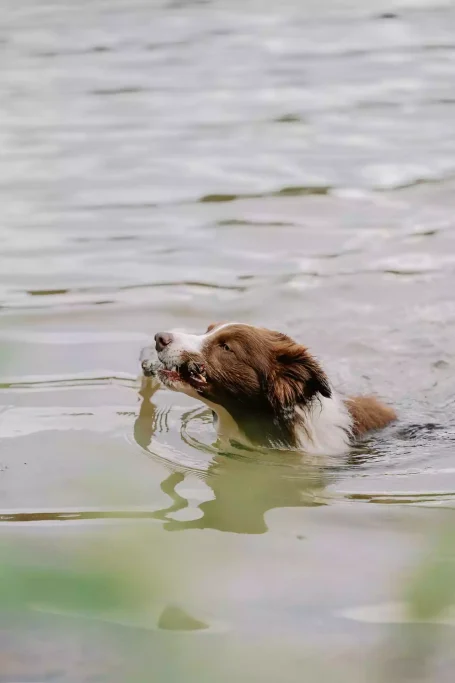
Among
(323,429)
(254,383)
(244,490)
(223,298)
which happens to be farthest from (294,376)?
(223,298)

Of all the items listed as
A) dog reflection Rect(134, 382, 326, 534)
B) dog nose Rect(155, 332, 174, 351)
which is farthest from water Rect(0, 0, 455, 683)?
dog nose Rect(155, 332, 174, 351)

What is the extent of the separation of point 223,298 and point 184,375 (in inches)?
104

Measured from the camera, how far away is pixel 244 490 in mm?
6012

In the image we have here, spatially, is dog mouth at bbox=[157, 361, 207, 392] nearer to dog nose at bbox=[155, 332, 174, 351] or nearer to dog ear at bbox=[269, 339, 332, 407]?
dog nose at bbox=[155, 332, 174, 351]

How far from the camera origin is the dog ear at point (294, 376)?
20.8ft

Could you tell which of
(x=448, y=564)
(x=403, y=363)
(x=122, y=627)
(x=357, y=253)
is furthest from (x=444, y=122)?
(x=448, y=564)

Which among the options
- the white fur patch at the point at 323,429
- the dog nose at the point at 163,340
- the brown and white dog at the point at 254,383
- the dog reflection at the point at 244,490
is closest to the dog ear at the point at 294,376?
the brown and white dog at the point at 254,383

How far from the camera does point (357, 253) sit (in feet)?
32.6

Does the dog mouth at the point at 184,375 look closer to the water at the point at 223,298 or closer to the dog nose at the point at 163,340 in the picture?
the dog nose at the point at 163,340

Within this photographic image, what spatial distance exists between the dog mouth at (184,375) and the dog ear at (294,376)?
42cm

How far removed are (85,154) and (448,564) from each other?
10.8 metres

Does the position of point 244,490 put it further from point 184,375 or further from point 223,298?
point 223,298

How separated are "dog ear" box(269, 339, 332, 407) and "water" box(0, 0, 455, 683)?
0.43 m

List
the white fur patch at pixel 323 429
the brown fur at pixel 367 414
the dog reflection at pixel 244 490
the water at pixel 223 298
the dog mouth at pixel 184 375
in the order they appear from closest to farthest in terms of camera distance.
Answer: the water at pixel 223 298 < the dog reflection at pixel 244 490 < the dog mouth at pixel 184 375 < the white fur patch at pixel 323 429 < the brown fur at pixel 367 414
